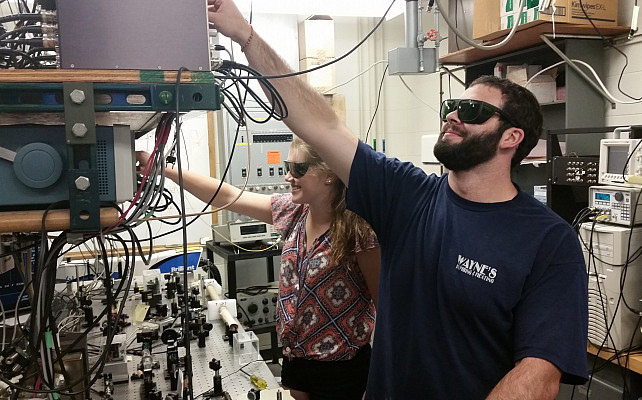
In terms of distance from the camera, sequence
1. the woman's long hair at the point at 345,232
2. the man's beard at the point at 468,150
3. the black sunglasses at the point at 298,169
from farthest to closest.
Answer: the black sunglasses at the point at 298,169 → the woman's long hair at the point at 345,232 → the man's beard at the point at 468,150

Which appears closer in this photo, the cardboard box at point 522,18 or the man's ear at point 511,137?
the man's ear at point 511,137

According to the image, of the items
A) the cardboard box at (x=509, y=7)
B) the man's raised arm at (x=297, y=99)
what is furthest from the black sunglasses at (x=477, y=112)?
the cardboard box at (x=509, y=7)

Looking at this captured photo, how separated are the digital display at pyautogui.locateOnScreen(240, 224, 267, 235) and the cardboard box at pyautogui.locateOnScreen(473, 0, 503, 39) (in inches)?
77.2

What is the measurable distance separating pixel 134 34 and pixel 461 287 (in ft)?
3.25

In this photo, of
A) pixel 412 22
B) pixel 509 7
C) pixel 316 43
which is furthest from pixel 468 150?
pixel 316 43

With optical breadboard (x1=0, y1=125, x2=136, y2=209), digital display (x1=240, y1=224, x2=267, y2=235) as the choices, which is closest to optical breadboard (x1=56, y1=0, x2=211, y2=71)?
optical breadboard (x1=0, y1=125, x2=136, y2=209)

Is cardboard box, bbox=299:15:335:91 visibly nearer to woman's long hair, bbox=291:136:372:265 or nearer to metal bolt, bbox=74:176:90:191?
Answer: woman's long hair, bbox=291:136:372:265

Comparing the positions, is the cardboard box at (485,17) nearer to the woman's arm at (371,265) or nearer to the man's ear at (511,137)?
the man's ear at (511,137)

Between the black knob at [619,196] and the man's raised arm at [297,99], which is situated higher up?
the man's raised arm at [297,99]

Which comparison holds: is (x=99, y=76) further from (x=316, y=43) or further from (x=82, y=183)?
(x=316, y=43)

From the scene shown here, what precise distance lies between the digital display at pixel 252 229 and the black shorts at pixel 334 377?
1.86 meters

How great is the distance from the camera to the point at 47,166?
0.81 metres

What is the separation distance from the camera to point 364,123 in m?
5.05

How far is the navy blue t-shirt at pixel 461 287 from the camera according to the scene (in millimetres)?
1259
